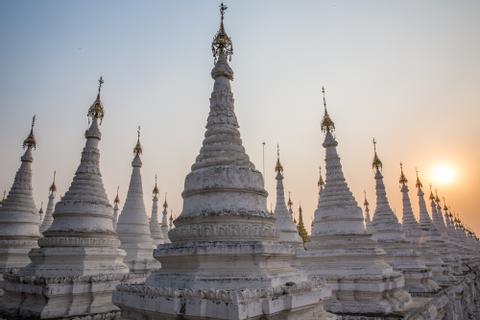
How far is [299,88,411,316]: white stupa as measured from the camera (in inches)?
543

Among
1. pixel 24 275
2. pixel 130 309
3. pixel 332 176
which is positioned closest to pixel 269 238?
pixel 130 309

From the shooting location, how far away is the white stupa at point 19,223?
18.6 metres

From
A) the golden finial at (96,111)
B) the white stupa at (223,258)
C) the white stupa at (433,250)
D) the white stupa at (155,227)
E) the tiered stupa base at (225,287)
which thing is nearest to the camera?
the tiered stupa base at (225,287)

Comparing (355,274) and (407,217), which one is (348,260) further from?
(407,217)

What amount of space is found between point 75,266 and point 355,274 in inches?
446

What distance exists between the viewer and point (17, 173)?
20000 mm

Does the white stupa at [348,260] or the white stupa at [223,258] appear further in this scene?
the white stupa at [348,260]

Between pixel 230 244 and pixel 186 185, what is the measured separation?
2.61m

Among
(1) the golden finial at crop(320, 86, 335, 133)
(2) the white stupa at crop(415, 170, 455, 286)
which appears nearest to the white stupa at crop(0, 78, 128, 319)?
(1) the golden finial at crop(320, 86, 335, 133)

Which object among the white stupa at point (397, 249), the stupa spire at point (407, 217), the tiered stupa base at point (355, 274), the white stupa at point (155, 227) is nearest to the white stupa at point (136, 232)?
the white stupa at point (155, 227)

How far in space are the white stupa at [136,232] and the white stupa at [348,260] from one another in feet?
36.2

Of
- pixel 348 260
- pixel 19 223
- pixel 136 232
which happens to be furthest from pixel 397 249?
pixel 19 223

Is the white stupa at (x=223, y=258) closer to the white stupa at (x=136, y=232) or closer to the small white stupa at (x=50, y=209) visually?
the white stupa at (x=136, y=232)

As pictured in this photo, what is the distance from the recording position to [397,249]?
2144cm
